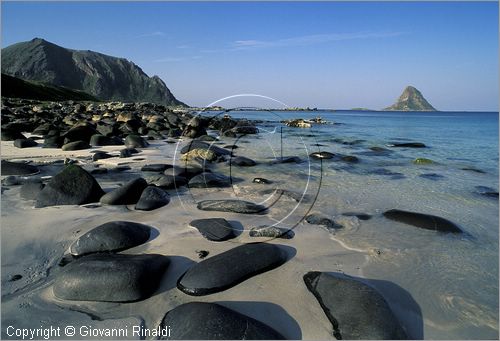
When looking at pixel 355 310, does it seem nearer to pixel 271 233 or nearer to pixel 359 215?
pixel 271 233

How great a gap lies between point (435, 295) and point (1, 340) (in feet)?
16.2

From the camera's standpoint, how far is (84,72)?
166625 millimetres

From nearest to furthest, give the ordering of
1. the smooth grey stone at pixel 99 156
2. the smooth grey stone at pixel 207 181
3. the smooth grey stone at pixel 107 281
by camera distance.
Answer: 1. the smooth grey stone at pixel 107 281
2. the smooth grey stone at pixel 207 181
3. the smooth grey stone at pixel 99 156

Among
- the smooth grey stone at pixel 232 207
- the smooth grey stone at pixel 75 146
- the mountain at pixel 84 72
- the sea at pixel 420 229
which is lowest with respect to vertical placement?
the sea at pixel 420 229

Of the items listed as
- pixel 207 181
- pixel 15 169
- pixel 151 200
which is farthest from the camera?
pixel 15 169

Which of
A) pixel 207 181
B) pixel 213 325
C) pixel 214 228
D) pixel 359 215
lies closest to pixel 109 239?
pixel 214 228

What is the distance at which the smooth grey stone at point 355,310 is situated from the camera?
3.42m

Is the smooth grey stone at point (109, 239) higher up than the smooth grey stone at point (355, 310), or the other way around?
the smooth grey stone at point (109, 239)

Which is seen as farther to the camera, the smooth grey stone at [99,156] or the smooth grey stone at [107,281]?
the smooth grey stone at [99,156]

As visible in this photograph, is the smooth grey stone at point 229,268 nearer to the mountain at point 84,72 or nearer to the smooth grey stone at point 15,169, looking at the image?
the smooth grey stone at point 15,169

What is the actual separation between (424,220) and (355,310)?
404 centimetres

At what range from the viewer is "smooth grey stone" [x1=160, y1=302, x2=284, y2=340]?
3.24 m

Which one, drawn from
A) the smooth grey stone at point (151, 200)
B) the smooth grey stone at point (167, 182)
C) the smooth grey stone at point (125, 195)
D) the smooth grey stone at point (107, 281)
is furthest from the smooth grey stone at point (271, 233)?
the smooth grey stone at point (167, 182)

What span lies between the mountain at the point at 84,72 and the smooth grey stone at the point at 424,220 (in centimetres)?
15301
